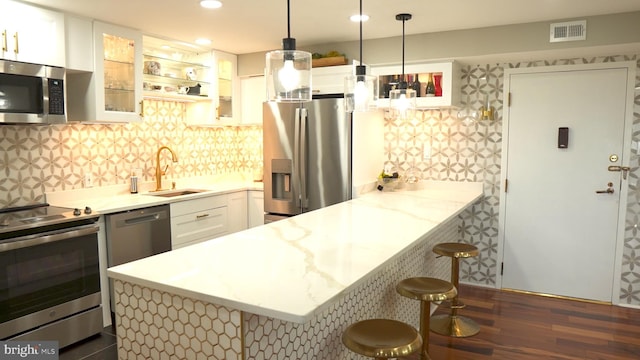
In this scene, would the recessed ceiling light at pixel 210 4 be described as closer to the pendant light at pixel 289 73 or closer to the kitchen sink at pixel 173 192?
the pendant light at pixel 289 73

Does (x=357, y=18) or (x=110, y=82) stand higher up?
(x=357, y=18)

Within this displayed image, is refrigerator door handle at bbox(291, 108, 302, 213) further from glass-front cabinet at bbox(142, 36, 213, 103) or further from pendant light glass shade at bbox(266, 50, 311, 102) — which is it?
pendant light glass shade at bbox(266, 50, 311, 102)

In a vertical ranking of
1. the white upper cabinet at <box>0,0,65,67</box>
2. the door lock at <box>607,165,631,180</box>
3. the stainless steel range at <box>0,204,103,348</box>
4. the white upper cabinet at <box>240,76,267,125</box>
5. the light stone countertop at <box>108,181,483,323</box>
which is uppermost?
the white upper cabinet at <box>0,0,65,67</box>

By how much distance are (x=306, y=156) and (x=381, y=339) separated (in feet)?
8.62

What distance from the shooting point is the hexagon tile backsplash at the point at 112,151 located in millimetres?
3434

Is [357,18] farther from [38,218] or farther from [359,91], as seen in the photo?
[38,218]

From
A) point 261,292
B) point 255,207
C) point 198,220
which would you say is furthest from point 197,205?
point 261,292

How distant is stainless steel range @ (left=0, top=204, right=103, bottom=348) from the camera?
9.21ft

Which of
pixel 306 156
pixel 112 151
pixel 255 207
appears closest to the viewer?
pixel 112 151

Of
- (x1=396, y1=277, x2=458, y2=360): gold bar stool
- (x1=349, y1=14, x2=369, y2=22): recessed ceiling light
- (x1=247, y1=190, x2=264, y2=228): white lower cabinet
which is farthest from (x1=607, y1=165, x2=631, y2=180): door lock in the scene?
(x1=247, y1=190, x2=264, y2=228): white lower cabinet

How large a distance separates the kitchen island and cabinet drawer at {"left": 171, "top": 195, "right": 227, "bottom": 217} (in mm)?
1565

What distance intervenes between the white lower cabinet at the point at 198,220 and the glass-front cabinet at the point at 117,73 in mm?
859

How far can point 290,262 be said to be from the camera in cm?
199

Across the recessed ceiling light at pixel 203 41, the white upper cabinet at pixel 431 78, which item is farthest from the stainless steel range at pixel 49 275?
the white upper cabinet at pixel 431 78
